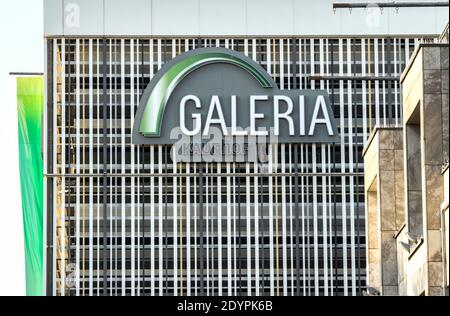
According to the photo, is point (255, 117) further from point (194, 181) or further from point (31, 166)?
point (31, 166)

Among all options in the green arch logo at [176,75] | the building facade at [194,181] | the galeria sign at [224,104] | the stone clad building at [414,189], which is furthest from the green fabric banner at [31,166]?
the stone clad building at [414,189]

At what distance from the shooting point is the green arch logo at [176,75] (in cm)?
16150

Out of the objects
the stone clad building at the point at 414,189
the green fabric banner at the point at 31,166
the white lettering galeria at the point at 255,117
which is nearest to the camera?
the stone clad building at the point at 414,189

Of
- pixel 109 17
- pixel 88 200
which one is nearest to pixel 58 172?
pixel 88 200

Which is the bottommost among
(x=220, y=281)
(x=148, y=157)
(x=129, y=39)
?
(x=220, y=281)

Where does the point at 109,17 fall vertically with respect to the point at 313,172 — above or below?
above

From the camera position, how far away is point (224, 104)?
163 meters

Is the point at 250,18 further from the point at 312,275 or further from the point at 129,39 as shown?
the point at 312,275

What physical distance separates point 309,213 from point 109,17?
78.0ft

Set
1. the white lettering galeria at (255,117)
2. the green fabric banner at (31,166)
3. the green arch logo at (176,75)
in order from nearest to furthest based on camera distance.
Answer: the green fabric banner at (31,166) < the green arch logo at (176,75) < the white lettering galeria at (255,117)

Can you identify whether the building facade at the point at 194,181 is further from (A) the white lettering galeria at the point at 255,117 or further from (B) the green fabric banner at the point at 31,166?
(B) the green fabric banner at the point at 31,166

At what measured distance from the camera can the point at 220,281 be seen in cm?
15900

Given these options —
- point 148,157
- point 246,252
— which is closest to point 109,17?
point 148,157

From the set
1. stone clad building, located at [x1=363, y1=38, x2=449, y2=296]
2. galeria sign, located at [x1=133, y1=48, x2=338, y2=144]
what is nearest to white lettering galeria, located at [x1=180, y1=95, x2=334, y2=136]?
galeria sign, located at [x1=133, y1=48, x2=338, y2=144]
